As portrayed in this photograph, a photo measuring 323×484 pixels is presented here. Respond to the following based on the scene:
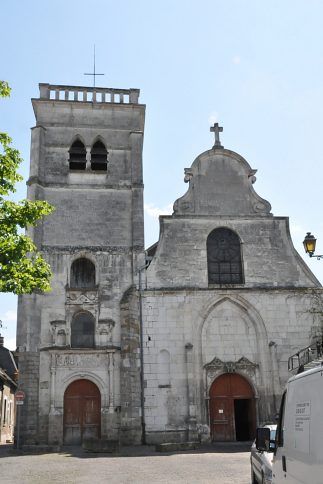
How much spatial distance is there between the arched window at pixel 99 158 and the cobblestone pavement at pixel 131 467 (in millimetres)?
12383

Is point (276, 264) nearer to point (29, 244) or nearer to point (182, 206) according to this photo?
point (182, 206)

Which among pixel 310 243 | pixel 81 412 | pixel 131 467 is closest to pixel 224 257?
pixel 81 412

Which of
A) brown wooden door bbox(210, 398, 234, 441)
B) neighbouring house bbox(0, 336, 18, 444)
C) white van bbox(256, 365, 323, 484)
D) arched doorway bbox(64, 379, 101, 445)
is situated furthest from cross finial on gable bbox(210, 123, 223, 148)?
white van bbox(256, 365, 323, 484)

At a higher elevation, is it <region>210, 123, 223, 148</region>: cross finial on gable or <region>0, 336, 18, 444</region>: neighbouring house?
<region>210, 123, 223, 148</region>: cross finial on gable

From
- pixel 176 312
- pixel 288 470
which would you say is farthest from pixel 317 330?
pixel 288 470

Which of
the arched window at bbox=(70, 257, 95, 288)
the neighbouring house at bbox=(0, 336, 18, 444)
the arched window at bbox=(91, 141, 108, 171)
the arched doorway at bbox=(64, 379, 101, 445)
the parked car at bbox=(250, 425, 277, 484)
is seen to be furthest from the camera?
the neighbouring house at bbox=(0, 336, 18, 444)

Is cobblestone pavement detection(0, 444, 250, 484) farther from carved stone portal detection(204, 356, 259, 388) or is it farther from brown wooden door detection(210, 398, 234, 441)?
carved stone portal detection(204, 356, 259, 388)

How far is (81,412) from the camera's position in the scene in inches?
808

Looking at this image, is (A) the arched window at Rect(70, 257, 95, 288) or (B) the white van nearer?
(B) the white van

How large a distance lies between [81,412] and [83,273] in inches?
226

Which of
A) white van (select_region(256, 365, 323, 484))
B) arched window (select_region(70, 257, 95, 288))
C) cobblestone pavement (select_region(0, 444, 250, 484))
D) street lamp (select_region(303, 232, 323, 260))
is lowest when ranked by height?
cobblestone pavement (select_region(0, 444, 250, 484))

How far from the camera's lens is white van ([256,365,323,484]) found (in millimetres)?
4566

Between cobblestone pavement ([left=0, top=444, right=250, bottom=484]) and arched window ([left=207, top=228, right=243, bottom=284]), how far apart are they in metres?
7.12

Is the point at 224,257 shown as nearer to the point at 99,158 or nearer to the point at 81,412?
the point at 99,158
